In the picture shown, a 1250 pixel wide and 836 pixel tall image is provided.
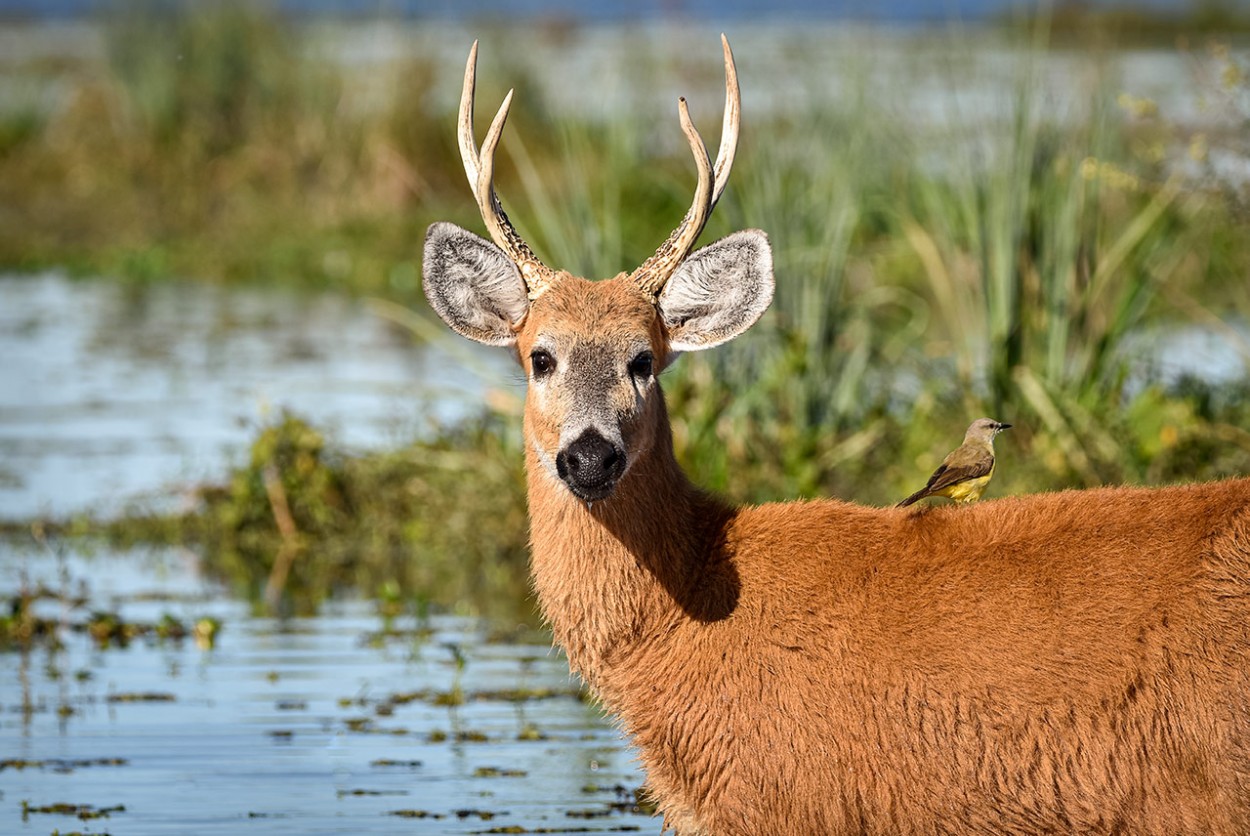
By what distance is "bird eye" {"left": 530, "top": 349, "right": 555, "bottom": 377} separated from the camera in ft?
19.3

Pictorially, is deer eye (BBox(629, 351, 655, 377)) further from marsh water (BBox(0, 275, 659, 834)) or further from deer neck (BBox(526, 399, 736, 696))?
marsh water (BBox(0, 275, 659, 834))

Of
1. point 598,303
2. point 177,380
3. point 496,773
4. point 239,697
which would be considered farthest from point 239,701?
point 177,380

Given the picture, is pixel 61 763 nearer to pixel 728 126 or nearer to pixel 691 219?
pixel 691 219

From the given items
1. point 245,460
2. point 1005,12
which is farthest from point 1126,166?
point 1005,12

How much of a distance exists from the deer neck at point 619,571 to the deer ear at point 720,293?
41 centimetres

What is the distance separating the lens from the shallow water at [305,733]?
7270 millimetres

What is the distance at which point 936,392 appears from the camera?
37.9ft

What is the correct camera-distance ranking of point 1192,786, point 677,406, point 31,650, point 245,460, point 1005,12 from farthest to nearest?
point 1005,12 → point 245,460 → point 677,406 → point 31,650 → point 1192,786

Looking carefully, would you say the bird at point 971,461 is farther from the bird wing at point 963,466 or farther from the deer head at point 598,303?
the deer head at point 598,303

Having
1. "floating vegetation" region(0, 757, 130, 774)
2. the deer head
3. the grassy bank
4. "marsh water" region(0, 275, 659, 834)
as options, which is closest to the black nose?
the deer head

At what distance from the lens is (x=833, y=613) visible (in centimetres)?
573

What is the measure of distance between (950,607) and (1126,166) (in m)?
8.42

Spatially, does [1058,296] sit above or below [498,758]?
above

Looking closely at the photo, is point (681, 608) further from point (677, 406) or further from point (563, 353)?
point (677, 406)
